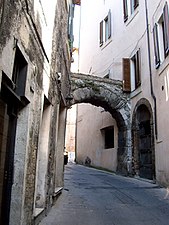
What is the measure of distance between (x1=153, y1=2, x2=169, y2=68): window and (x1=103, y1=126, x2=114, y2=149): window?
5.78 metres

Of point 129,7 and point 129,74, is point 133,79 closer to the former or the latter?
point 129,74

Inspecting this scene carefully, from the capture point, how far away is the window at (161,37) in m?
8.06

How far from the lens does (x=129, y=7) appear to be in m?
12.6

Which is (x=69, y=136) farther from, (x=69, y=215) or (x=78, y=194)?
(x=69, y=215)

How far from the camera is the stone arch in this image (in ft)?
31.9

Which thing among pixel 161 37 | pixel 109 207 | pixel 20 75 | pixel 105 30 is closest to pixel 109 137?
pixel 105 30

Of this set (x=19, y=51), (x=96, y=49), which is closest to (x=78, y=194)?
(x=19, y=51)

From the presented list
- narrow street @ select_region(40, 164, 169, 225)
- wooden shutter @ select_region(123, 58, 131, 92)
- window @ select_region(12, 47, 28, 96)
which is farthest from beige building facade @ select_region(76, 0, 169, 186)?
window @ select_region(12, 47, 28, 96)

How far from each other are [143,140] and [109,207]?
19.0ft

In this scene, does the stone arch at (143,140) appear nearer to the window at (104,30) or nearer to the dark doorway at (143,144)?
the dark doorway at (143,144)

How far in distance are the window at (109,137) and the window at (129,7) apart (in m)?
5.59

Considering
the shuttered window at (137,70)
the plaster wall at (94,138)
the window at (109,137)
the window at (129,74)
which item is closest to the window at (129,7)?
the window at (129,74)

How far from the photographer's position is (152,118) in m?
9.29

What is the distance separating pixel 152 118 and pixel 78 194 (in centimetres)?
419
